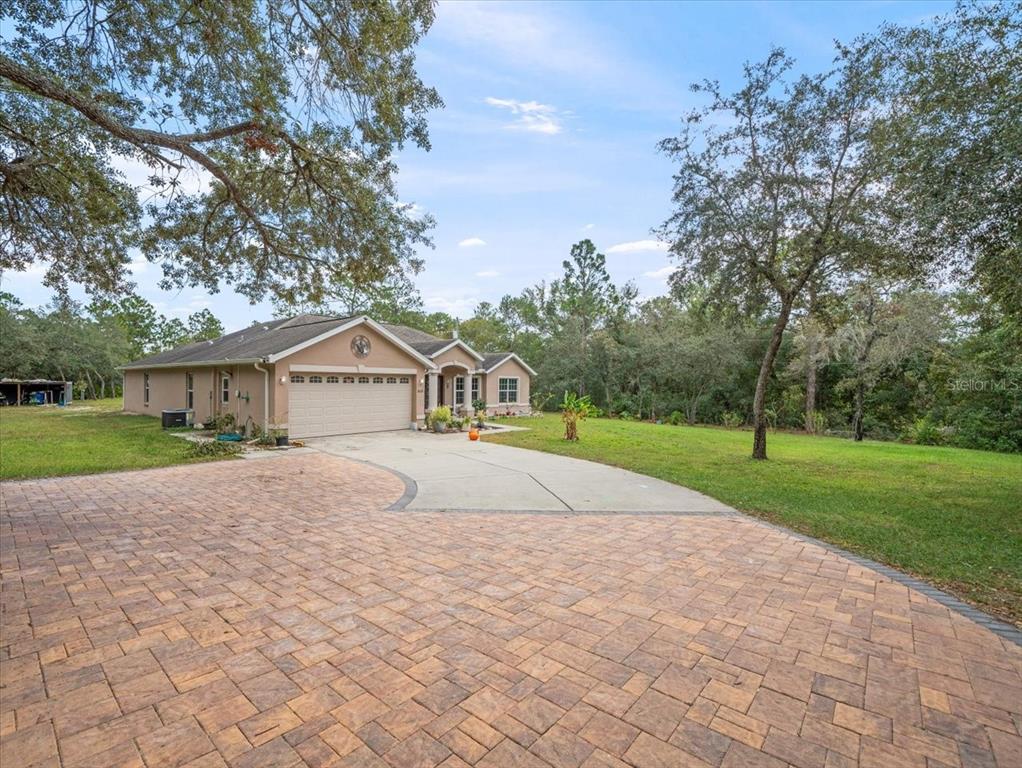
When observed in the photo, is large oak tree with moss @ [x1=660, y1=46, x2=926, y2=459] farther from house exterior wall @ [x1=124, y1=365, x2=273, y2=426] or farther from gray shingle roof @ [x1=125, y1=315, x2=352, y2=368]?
house exterior wall @ [x1=124, y1=365, x2=273, y2=426]

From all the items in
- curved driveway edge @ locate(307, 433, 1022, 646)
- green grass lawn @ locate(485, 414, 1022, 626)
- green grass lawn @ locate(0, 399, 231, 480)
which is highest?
green grass lawn @ locate(0, 399, 231, 480)

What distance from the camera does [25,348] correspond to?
3231 cm

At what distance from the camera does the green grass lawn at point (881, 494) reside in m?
5.13

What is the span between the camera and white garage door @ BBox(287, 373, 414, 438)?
47.2ft

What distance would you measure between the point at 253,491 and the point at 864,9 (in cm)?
1311

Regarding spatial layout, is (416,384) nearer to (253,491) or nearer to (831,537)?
(253,491)

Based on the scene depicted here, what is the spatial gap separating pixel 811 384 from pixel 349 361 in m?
21.2

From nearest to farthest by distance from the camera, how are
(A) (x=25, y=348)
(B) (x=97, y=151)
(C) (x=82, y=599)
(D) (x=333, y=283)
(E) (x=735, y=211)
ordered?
(C) (x=82, y=599), (B) (x=97, y=151), (D) (x=333, y=283), (E) (x=735, y=211), (A) (x=25, y=348)

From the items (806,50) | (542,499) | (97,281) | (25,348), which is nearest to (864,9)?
(806,50)

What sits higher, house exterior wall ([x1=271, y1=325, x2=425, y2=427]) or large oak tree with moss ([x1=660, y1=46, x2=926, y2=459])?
large oak tree with moss ([x1=660, y1=46, x2=926, y2=459])

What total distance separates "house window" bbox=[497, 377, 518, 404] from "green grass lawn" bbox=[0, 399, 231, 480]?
13.7 m

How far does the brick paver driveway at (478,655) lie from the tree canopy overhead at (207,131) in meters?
4.74

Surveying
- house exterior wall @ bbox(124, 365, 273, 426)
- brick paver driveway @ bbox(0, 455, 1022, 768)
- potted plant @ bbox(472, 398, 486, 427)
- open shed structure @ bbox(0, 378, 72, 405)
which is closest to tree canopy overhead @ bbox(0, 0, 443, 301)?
brick paver driveway @ bbox(0, 455, 1022, 768)

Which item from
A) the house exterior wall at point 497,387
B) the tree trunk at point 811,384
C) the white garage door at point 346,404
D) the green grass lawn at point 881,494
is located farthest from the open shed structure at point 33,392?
the tree trunk at point 811,384
